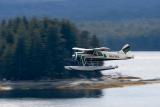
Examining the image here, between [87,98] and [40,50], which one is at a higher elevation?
[40,50]

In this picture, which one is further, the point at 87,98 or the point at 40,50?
the point at 40,50

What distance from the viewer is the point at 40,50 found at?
186 meters

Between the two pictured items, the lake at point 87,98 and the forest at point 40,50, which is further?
the forest at point 40,50

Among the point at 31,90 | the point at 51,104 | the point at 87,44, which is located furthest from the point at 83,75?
the point at 51,104

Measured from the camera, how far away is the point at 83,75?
188 metres

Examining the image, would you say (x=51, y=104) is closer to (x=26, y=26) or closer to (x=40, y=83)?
(x=40, y=83)

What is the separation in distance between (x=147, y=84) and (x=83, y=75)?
15650 millimetres

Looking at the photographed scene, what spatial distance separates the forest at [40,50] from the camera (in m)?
184

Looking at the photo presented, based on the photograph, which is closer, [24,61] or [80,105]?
[80,105]

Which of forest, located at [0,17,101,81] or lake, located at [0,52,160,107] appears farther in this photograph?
forest, located at [0,17,101,81]

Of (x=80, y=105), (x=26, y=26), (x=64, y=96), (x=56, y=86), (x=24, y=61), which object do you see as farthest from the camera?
(x=26, y=26)

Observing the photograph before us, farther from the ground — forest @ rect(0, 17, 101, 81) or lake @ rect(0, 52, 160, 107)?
forest @ rect(0, 17, 101, 81)

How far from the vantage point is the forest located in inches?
7239

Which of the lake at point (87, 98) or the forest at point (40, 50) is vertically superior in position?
the forest at point (40, 50)
